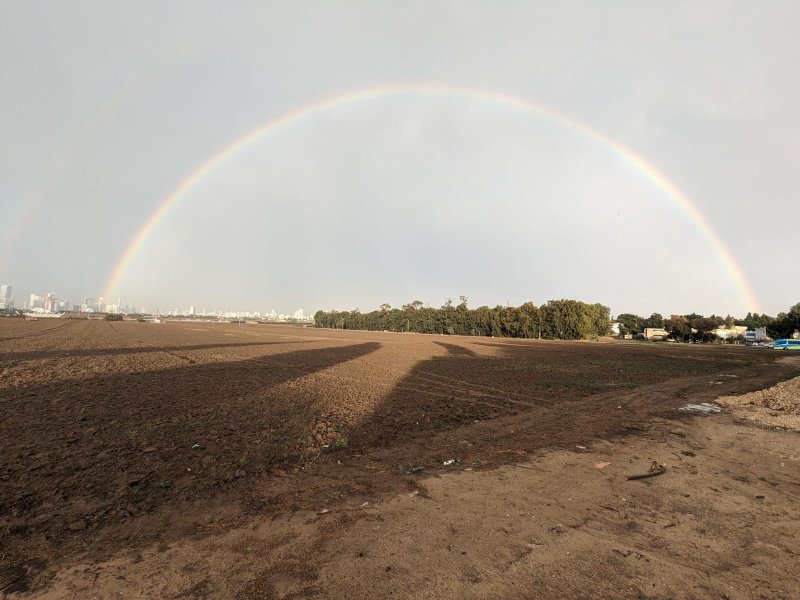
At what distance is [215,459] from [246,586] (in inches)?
177

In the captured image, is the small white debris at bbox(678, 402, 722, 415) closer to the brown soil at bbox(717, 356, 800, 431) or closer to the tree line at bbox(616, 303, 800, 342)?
the brown soil at bbox(717, 356, 800, 431)

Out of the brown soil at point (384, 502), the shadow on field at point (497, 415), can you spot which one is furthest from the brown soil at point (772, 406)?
the shadow on field at point (497, 415)

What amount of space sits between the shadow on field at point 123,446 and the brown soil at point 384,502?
5cm

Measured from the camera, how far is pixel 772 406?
1284 centimetres

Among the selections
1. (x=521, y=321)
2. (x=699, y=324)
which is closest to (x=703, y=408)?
(x=521, y=321)

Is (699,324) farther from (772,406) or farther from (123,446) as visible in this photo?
(123,446)

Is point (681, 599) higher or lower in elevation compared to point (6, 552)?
higher

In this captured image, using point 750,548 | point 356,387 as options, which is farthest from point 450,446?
point 356,387

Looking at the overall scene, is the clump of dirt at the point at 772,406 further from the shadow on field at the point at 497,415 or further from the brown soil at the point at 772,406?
the shadow on field at the point at 497,415

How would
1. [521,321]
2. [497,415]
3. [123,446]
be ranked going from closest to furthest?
1. [123,446]
2. [497,415]
3. [521,321]

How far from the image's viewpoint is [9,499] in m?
5.66

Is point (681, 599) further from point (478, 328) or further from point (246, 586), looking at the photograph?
point (478, 328)

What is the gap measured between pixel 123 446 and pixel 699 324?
486 feet

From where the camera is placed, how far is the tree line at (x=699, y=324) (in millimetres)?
96938
